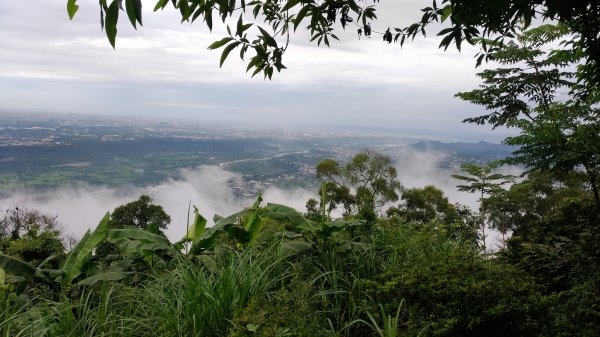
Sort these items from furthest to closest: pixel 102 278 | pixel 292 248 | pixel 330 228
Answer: pixel 330 228, pixel 292 248, pixel 102 278

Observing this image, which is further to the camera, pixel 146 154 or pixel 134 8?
pixel 146 154

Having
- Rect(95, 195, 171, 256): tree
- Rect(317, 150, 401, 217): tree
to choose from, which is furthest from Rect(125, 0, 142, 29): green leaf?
Rect(317, 150, 401, 217): tree

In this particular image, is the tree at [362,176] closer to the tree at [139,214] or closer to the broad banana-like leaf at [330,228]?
the tree at [139,214]

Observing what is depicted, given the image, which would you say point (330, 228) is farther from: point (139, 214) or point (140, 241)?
point (139, 214)

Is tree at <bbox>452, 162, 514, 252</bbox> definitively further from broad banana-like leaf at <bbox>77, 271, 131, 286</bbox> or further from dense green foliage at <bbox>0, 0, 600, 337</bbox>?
broad banana-like leaf at <bbox>77, 271, 131, 286</bbox>

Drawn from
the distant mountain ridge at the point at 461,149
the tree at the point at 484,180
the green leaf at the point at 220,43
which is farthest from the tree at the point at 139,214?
the distant mountain ridge at the point at 461,149

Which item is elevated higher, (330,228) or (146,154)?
(330,228)

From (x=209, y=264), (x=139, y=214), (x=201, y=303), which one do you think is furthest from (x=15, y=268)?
(x=139, y=214)
